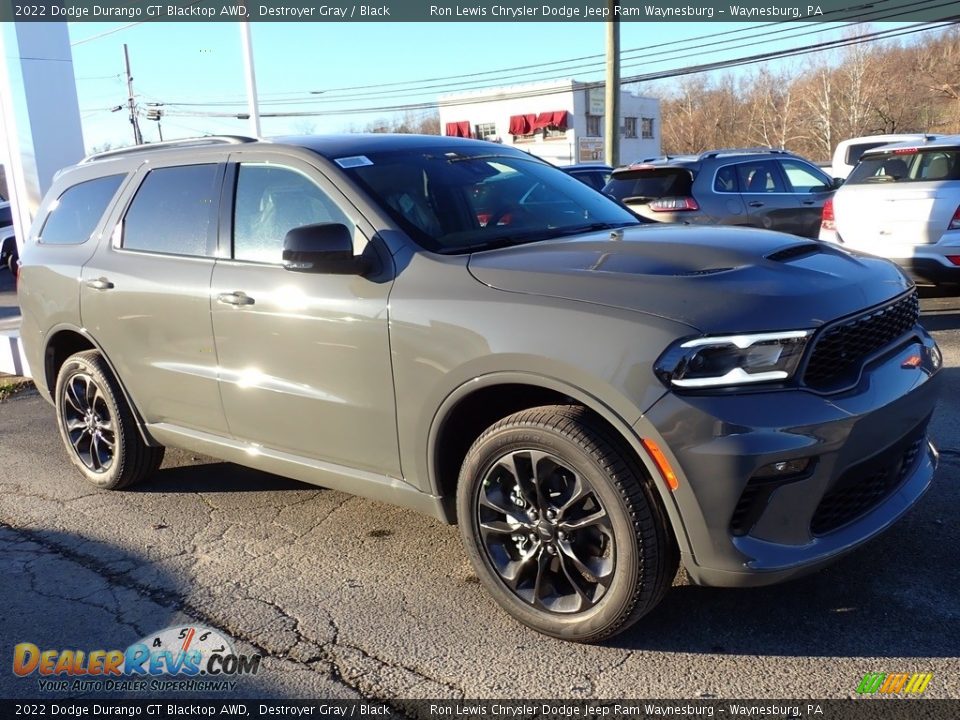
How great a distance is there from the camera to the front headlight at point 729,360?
8.45 ft

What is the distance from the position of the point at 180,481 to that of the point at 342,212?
233 centimetres

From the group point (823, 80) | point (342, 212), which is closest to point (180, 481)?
point (342, 212)

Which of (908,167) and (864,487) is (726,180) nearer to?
(908,167)

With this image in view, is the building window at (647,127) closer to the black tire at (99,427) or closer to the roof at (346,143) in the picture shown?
the roof at (346,143)

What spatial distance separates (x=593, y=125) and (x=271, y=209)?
168 feet

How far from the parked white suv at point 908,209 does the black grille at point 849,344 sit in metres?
4.77

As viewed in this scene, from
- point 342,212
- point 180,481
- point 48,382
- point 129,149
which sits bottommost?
point 180,481

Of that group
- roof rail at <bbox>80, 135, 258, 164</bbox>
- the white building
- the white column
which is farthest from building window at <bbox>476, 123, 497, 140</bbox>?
roof rail at <bbox>80, 135, 258, 164</bbox>

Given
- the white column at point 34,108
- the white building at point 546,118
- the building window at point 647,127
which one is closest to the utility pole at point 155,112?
the white building at point 546,118

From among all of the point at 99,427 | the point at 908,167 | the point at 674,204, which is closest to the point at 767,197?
the point at 674,204

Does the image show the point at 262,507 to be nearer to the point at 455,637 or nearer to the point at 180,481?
the point at 180,481

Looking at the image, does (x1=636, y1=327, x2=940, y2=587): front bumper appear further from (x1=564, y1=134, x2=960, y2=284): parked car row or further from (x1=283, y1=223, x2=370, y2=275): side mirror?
(x1=564, y1=134, x2=960, y2=284): parked car row

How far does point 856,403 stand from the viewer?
8.79ft

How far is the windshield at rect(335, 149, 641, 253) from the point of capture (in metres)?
3.55
